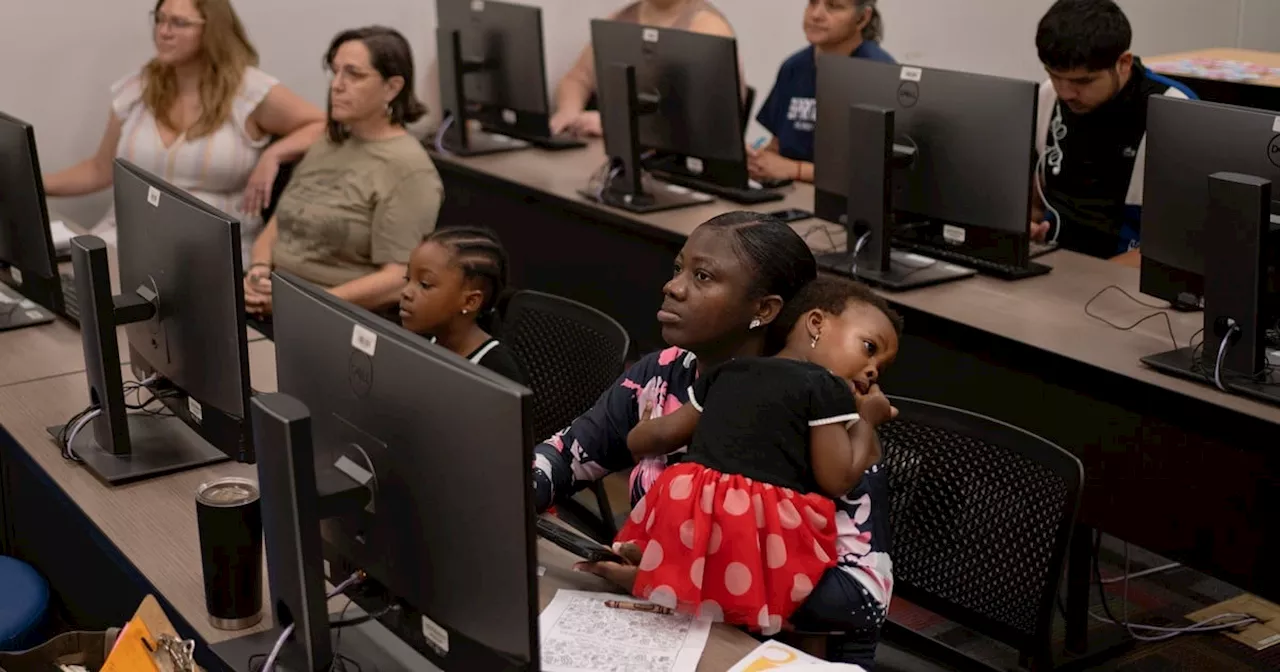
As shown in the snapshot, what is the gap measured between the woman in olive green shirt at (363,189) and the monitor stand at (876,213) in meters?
0.93

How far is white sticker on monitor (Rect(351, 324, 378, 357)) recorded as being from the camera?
1.40 metres

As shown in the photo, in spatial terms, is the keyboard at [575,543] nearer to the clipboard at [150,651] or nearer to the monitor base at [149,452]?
the clipboard at [150,651]

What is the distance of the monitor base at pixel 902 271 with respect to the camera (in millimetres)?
3025

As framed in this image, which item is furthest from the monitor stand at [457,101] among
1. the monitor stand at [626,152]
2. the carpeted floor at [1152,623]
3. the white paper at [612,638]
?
the white paper at [612,638]

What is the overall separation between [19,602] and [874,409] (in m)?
1.32

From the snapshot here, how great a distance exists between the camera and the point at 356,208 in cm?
331

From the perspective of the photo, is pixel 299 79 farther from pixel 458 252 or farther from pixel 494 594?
pixel 494 594

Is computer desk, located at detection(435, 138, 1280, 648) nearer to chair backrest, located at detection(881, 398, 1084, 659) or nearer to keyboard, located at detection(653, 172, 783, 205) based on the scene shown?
keyboard, located at detection(653, 172, 783, 205)

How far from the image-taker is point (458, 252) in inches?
101

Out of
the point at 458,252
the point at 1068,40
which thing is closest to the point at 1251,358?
the point at 1068,40

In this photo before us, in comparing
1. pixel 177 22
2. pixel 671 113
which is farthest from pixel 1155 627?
pixel 177 22

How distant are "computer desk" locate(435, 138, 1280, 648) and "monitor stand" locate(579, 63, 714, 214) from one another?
0.29 feet

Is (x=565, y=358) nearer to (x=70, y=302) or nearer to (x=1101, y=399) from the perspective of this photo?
(x=1101, y=399)

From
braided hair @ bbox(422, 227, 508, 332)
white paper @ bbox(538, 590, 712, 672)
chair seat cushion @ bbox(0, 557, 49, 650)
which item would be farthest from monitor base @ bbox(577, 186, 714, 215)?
white paper @ bbox(538, 590, 712, 672)
